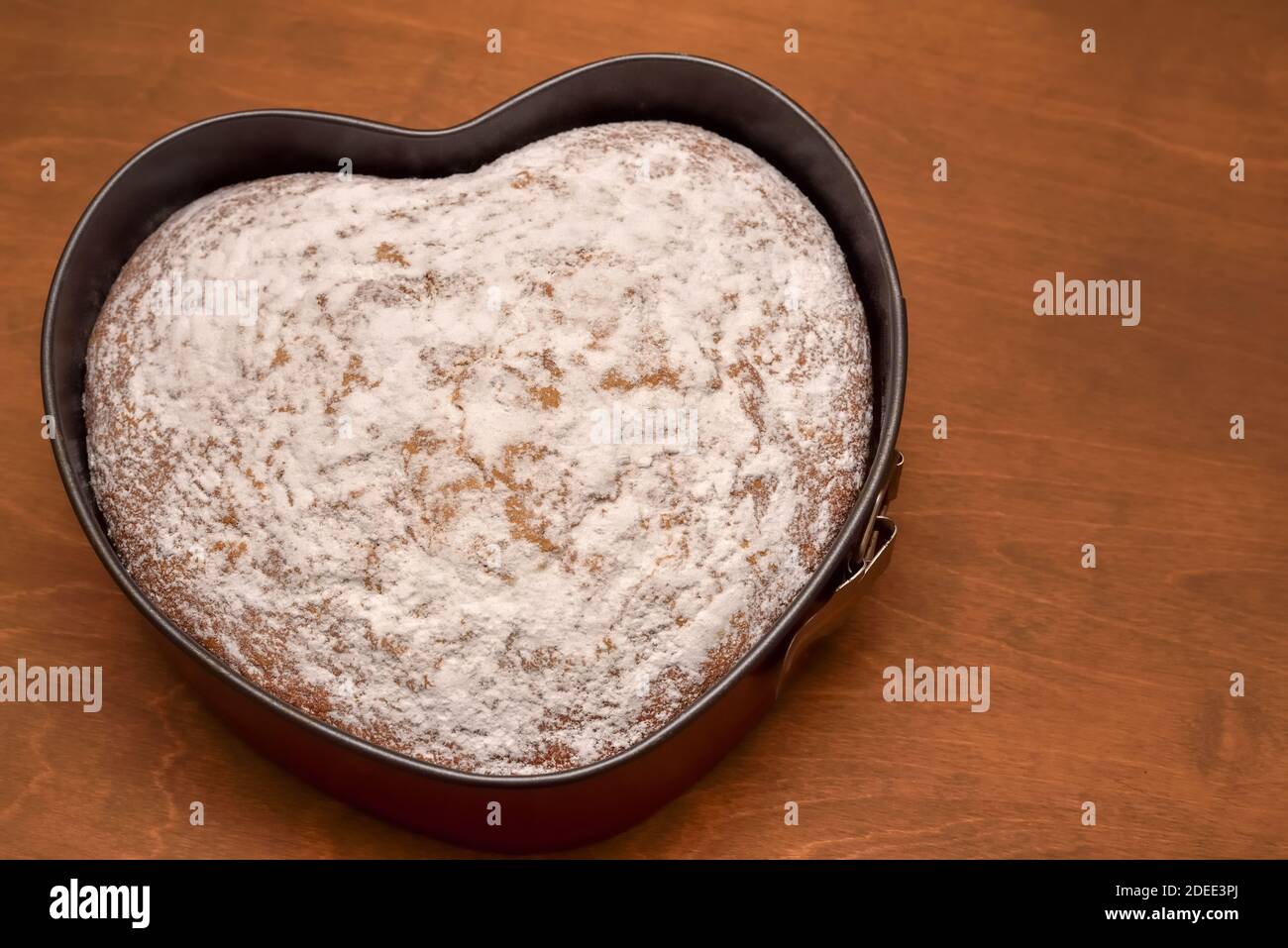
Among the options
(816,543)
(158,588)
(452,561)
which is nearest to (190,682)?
(158,588)

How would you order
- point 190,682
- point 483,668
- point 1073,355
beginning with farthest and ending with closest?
point 1073,355 < point 190,682 < point 483,668

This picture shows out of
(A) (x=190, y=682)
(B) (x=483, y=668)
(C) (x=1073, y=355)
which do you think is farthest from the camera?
(C) (x=1073, y=355)

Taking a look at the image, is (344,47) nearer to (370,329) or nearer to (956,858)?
(370,329)

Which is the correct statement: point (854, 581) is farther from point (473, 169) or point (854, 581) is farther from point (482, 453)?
point (473, 169)

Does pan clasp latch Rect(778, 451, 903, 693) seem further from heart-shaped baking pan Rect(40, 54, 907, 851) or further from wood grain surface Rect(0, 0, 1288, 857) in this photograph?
wood grain surface Rect(0, 0, 1288, 857)

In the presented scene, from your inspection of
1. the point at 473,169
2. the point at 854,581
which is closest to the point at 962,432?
the point at 854,581

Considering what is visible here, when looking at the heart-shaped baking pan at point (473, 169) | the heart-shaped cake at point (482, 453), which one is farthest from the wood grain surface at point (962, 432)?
the heart-shaped cake at point (482, 453)

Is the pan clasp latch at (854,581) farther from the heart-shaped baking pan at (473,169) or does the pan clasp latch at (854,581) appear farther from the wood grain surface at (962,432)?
the wood grain surface at (962,432)
